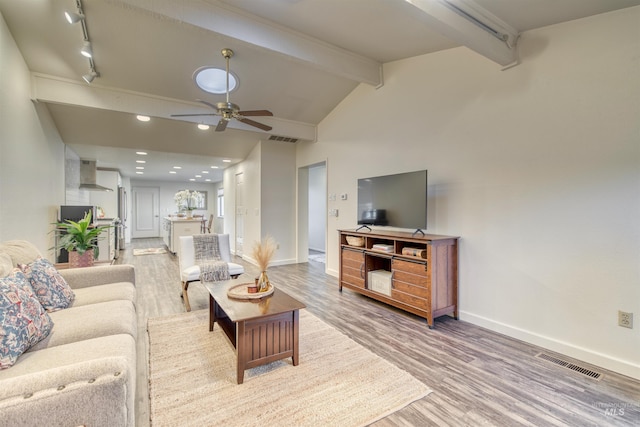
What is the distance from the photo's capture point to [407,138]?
378 cm

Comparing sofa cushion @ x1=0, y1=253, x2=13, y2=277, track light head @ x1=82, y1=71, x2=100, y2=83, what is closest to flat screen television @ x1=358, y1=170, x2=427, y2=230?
sofa cushion @ x1=0, y1=253, x2=13, y2=277

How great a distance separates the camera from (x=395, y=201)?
357 cm

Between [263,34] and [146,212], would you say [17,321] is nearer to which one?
[263,34]

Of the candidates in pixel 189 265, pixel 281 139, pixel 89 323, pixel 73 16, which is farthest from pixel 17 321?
pixel 281 139

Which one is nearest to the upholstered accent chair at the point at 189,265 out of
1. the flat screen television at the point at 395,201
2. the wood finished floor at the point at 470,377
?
the wood finished floor at the point at 470,377

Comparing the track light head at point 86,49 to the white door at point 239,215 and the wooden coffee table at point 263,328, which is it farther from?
the white door at point 239,215

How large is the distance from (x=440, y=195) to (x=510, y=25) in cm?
170

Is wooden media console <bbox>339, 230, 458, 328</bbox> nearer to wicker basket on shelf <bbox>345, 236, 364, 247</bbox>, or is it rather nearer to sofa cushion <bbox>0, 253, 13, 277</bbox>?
wicker basket on shelf <bbox>345, 236, 364, 247</bbox>

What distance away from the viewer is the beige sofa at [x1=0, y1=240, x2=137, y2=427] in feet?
3.05

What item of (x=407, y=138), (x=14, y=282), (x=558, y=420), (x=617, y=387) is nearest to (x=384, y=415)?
(x=558, y=420)

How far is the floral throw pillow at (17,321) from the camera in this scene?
1328 millimetres

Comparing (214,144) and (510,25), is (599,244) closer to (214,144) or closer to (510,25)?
(510,25)

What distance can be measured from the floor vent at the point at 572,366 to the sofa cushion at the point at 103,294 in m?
3.49

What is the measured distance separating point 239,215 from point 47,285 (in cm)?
552
